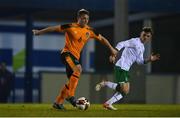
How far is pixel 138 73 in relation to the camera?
26531 millimetres

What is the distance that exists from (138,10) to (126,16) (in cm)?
584

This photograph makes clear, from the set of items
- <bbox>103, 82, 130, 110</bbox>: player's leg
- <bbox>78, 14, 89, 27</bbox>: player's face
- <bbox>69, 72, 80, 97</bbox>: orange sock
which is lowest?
<bbox>103, 82, 130, 110</bbox>: player's leg

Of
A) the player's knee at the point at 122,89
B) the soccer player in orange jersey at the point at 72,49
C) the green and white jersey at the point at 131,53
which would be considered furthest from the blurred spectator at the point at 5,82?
the soccer player in orange jersey at the point at 72,49

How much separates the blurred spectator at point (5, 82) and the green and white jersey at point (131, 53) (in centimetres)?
1193

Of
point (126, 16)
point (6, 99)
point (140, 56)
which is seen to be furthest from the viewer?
point (6, 99)

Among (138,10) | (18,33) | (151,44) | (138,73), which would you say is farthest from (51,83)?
(18,33)

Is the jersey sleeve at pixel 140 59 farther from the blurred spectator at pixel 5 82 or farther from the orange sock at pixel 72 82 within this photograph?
the blurred spectator at pixel 5 82

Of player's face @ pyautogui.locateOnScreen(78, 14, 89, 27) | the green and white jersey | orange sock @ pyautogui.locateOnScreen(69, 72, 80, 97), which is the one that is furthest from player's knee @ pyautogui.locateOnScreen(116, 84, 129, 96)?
player's face @ pyautogui.locateOnScreen(78, 14, 89, 27)

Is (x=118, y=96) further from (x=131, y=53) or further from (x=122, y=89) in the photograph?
(x=131, y=53)

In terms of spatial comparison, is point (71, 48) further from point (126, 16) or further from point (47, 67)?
point (47, 67)

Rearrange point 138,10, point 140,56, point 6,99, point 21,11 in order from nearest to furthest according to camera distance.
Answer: point 140,56
point 6,99
point 138,10
point 21,11

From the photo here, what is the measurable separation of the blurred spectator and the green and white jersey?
11.9 metres

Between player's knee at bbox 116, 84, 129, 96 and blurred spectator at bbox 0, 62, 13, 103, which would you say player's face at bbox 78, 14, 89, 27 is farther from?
blurred spectator at bbox 0, 62, 13, 103

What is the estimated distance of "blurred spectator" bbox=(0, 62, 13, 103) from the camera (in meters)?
28.6
